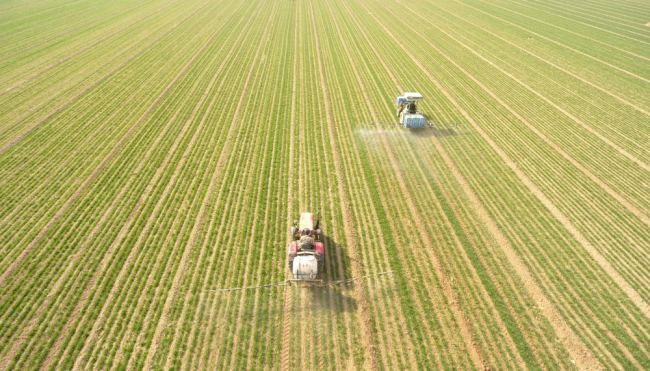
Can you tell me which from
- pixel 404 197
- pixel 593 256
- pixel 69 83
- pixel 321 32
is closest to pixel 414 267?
pixel 404 197

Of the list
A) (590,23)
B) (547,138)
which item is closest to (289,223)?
(547,138)

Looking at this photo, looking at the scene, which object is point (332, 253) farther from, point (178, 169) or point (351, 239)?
point (178, 169)

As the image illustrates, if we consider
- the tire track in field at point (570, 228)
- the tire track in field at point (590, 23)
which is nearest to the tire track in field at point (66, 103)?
the tire track in field at point (570, 228)

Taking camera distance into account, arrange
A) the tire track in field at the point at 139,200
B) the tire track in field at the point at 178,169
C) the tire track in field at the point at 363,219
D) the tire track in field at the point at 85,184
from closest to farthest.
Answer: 1. the tire track in field at the point at 139,200
2. the tire track in field at the point at 363,219
3. the tire track in field at the point at 178,169
4. the tire track in field at the point at 85,184

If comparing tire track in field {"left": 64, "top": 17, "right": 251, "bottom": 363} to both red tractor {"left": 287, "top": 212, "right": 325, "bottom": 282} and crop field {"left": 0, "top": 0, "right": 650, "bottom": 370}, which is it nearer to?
crop field {"left": 0, "top": 0, "right": 650, "bottom": 370}

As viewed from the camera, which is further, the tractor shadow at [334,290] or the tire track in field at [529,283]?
the tractor shadow at [334,290]

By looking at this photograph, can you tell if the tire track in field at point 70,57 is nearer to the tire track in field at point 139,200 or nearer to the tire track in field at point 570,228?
the tire track in field at point 139,200
